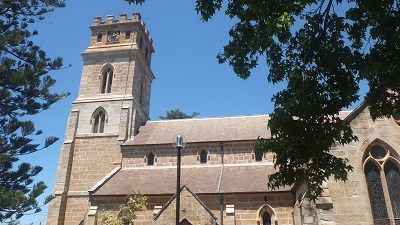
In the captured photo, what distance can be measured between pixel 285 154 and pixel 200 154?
15355mm

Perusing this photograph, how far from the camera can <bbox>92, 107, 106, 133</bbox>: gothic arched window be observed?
25312 mm

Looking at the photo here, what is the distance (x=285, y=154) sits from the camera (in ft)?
24.2

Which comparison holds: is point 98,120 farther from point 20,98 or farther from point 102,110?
point 20,98

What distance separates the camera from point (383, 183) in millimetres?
12133

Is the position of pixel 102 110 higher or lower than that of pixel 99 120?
higher

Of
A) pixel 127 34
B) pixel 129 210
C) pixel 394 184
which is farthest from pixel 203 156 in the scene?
pixel 127 34

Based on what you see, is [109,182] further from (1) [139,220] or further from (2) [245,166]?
(2) [245,166]

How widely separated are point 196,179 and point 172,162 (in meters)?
2.79

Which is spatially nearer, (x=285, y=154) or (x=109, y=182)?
(x=285, y=154)

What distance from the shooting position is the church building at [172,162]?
12141 mm

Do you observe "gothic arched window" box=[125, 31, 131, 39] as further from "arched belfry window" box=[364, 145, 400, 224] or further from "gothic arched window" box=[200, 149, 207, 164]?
"arched belfry window" box=[364, 145, 400, 224]

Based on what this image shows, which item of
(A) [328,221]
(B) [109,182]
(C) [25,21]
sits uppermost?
(C) [25,21]

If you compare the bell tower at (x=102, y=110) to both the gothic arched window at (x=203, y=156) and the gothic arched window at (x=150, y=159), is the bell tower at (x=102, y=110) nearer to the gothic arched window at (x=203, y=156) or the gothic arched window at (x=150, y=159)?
the gothic arched window at (x=150, y=159)

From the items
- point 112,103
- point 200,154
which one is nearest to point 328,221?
point 200,154
